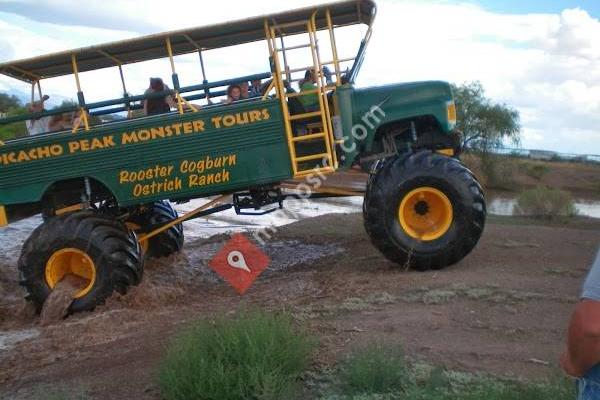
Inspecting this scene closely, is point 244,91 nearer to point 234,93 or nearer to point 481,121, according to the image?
point 234,93

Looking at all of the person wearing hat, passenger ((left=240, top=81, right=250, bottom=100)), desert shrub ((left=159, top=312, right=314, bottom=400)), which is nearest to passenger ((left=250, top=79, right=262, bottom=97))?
passenger ((left=240, top=81, right=250, bottom=100))

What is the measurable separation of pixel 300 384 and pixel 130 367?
58.0 inches

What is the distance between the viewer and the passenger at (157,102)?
7.93m

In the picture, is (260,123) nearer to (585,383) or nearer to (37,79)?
(37,79)

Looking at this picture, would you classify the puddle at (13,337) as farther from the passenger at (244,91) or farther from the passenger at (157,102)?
the passenger at (244,91)

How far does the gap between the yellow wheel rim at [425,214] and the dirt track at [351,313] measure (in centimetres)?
47

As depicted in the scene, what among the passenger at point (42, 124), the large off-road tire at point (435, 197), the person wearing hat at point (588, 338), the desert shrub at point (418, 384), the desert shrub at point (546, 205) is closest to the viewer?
the person wearing hat at point (588, 338)

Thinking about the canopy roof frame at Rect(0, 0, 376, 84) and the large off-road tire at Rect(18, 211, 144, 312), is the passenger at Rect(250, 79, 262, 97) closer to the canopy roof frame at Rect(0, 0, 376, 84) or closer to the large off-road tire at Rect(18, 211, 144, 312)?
the canopy roof frame at Rect(0, 0, 376, 84)

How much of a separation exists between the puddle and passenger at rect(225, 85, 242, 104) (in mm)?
3370

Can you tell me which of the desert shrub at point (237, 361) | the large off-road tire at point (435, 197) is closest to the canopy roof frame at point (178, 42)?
the large off-road tire at point (435, 197)

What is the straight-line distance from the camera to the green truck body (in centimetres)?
736

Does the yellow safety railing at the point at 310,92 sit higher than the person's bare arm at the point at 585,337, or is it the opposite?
the yellow safety railing at the point at 310,92

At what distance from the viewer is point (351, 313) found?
564 cm

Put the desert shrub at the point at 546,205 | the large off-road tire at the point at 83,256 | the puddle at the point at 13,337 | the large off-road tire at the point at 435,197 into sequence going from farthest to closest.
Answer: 1. the desert shrub at the point at 546,205
2. the large off-road tire at the point at 83,256
3. the large off-road tire at the point at 435,197
4. the puddle at the point at 13,337
